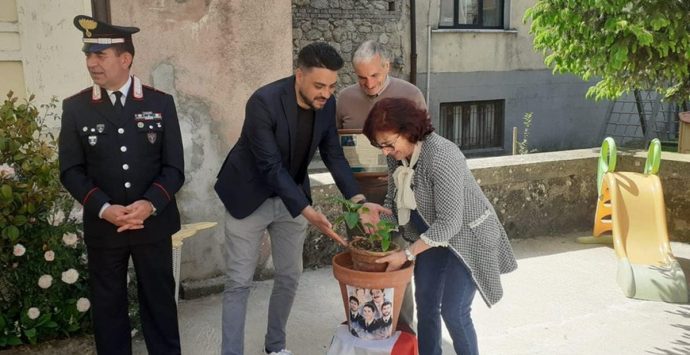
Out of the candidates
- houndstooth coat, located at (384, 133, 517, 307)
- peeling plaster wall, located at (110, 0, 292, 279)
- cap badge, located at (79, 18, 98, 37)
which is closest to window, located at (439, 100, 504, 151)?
peeling plaster wall, located at (110, 0, 292, 279)

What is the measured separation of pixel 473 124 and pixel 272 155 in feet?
35.5

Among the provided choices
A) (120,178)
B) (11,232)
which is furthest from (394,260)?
(11,232)

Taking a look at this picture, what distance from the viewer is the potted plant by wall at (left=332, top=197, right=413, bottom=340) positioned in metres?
2.89

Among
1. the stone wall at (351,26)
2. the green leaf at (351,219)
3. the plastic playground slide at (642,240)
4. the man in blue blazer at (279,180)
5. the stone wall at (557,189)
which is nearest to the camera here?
the green leaf at (351,219)

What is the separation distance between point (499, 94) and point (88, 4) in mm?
10564

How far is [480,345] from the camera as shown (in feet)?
13.0

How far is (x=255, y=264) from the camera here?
356cm

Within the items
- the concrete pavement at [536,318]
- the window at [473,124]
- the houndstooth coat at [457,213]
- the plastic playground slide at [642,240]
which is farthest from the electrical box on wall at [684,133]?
the window at [473,124]

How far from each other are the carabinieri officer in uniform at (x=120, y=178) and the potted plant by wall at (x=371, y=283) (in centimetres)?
99

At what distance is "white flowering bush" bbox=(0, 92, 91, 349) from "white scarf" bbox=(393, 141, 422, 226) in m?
1.83

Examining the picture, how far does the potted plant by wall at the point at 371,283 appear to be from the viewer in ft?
9.47

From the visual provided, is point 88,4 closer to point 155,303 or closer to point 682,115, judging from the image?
point 155,303

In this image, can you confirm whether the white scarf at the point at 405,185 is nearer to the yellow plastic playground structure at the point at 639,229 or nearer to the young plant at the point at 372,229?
the young plant at the point at 372,229

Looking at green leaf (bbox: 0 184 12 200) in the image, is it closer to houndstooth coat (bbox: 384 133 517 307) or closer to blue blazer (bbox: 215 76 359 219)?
blue blazer (bbox: 215 76 359 219)
